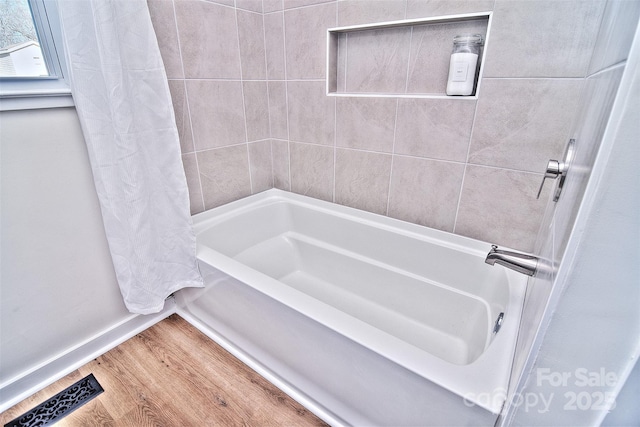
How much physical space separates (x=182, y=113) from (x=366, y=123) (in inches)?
36.2

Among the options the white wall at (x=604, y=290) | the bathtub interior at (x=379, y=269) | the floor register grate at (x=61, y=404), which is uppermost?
the white wall at (x=604, y=290)

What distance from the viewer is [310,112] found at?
1.77m

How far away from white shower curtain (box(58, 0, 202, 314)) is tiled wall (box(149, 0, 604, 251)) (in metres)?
0.28

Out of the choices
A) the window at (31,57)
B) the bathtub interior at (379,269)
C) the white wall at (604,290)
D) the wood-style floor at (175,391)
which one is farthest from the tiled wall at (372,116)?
the white wall at (604,290)

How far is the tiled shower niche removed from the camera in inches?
50.9

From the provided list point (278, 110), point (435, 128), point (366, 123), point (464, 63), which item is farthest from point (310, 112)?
point (464, 63)

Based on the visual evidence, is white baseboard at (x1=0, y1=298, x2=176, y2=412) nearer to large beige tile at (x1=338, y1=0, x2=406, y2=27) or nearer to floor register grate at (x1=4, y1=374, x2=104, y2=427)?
floor register grate at (x1=4, y1=374, x2=104, y2=427)

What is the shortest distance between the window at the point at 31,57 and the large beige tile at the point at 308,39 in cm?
102

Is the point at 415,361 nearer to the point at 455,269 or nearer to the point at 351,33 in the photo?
the point at 455,269

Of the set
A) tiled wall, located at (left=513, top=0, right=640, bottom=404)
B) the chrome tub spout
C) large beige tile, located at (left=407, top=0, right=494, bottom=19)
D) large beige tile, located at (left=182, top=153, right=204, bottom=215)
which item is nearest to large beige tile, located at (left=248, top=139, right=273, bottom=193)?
large beige tile, located at (left=182, top=153, right=204, bottom=215)

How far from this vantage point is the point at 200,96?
158cm

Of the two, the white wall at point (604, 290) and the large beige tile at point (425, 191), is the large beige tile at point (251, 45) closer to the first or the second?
the large beige tile at point (425, 191)

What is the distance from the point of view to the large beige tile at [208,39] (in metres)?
1.45

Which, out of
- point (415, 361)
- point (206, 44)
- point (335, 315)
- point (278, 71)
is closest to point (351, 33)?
point (278, 71)
